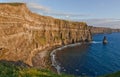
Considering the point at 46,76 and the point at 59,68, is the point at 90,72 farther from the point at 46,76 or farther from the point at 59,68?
the point at 46,76

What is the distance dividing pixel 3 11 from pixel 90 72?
42.4 m

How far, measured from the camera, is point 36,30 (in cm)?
15662

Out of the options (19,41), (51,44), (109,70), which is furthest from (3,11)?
(51,44)

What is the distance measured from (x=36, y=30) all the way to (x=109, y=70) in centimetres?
8122

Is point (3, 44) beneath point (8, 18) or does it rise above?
beneath

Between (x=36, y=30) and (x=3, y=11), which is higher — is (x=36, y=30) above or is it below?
below

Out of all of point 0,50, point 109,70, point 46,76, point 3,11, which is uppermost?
point 3,11

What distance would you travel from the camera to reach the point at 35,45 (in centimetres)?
13412

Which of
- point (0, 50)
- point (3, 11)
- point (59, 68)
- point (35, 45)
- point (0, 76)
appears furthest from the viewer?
point (35, 45)

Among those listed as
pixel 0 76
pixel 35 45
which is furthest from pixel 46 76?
pixel 35 45

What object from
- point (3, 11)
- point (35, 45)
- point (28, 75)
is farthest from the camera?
point (35, 45)

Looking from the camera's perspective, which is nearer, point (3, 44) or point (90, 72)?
point (3, 44)

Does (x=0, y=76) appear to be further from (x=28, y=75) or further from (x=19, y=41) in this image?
(x=19, y=41)

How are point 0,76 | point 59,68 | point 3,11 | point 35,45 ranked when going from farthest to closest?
1. point 35,45
2. point 59,68
3. point 3,11
4. point 0,76
